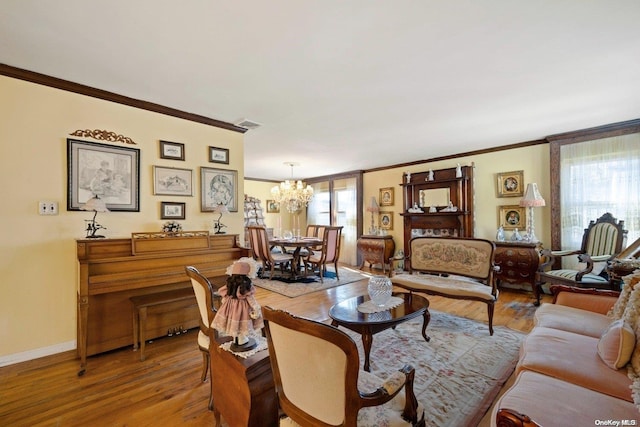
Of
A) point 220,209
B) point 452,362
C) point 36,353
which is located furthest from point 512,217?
point 36,353

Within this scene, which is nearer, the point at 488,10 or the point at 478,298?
the point at 488,10

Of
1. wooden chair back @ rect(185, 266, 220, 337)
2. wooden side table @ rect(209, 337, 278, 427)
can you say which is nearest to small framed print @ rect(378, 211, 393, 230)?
wooden chair back @ rect(185, 266, 220, 337)

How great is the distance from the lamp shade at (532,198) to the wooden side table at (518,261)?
62cm

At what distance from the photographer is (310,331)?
0.97 m

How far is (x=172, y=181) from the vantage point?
3199 mm

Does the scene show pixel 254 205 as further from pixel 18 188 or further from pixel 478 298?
pixel 478 298

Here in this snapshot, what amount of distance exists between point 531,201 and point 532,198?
7 cm

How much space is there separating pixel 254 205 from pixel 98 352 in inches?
238

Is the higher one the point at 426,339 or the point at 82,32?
the point at 82,32

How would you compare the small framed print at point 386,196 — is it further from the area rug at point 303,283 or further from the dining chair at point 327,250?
the area rug at point 303,283

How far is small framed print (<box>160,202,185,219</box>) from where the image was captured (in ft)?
10.2

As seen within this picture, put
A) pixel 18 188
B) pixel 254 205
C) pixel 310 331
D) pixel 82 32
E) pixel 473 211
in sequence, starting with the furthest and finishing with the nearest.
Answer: pixel 254 205 → pixel 473 211 → pixel 18 188 → pixel 82 32 → pixel 310 331

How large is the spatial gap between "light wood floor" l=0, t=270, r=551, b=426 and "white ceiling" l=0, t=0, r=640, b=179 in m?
2.51

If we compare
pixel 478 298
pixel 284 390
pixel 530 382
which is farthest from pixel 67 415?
pixel 478 298
